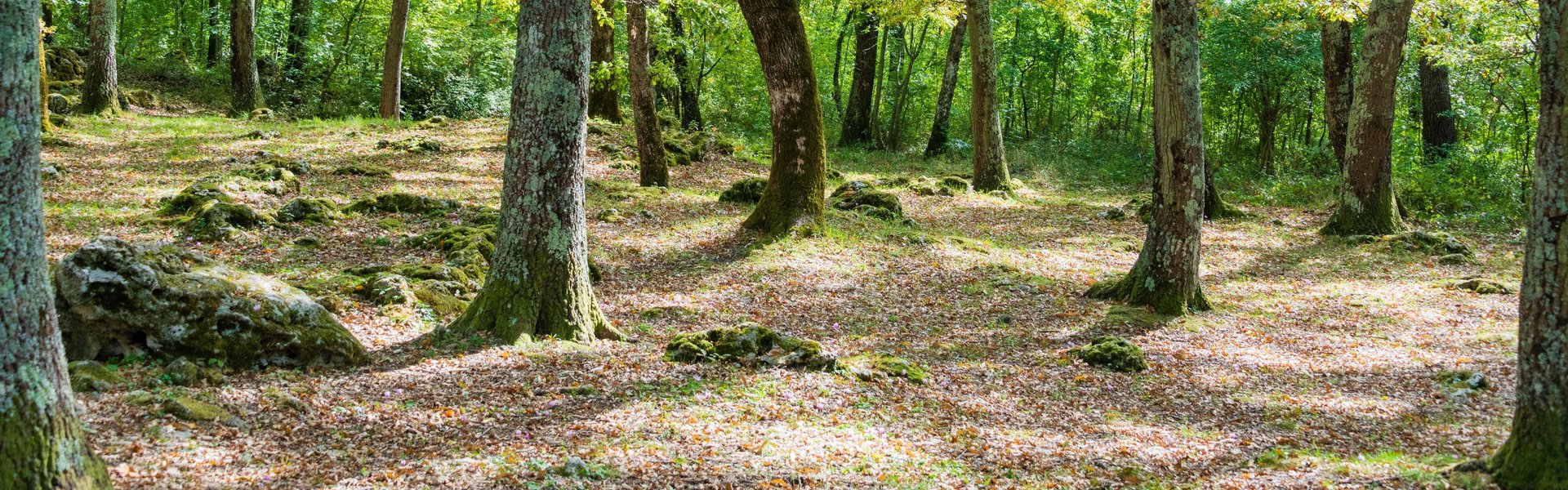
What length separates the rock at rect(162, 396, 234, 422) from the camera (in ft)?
15.3

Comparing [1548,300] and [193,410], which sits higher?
[1548,300]

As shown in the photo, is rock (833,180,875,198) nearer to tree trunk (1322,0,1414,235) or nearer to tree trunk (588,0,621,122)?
tree trunk (588,0,621,122)

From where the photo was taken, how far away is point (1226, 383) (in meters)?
7.47

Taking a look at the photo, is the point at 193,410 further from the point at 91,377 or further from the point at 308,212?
the point at 308,212

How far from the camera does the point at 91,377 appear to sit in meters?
4.82

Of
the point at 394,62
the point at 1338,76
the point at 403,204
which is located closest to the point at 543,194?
the point at 403,204

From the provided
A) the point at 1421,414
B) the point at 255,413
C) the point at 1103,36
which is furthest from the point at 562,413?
the point at 1103,36

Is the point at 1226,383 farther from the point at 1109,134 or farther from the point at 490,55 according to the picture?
the point at 1109,134

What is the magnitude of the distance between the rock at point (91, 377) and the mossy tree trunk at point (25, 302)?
A: 1.70m

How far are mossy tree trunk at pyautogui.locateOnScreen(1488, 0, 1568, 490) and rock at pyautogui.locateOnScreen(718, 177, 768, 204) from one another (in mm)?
10452

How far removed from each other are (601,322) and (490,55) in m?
19.2

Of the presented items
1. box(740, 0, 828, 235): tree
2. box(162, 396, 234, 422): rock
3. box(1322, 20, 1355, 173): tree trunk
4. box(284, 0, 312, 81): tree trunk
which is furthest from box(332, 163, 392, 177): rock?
box(1322, 20, 1355, 173): tree trunk

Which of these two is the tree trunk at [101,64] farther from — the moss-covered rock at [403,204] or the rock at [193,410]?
the rock at [193,410]

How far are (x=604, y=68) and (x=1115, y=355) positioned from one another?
8846 mm
